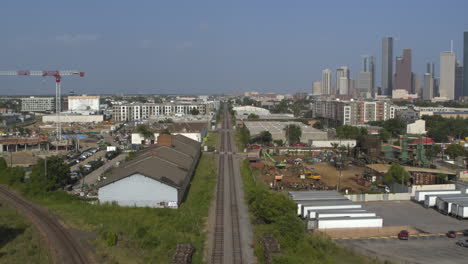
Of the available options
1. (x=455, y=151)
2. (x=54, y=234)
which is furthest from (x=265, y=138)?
(x=54, y=234)

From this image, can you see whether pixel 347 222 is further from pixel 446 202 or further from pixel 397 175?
pixel 397 175

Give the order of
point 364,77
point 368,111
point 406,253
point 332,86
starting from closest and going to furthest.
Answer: point 406,253, point 368,111, point 364,77, point 332,86

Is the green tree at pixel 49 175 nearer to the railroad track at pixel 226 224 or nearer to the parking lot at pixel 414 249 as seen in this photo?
the railroad track at pixel 226 224

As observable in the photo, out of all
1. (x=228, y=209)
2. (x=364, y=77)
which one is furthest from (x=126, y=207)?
(x=364, y=77)

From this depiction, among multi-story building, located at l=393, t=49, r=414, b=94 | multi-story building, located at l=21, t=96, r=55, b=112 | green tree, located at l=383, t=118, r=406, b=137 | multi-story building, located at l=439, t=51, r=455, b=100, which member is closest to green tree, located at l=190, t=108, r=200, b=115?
green tree, located at l=383, t=118, r=406, b=137

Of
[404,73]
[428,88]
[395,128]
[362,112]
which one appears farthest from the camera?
[404,73]

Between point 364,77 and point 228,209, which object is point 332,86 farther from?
point 228,209
